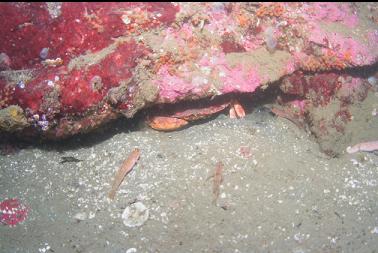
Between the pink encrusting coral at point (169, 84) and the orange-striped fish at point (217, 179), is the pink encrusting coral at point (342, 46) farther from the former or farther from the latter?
the orange-striped fish at point (217, 179)

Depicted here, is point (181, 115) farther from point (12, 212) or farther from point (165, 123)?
point (12, 212)

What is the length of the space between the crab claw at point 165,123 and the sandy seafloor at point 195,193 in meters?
0.19

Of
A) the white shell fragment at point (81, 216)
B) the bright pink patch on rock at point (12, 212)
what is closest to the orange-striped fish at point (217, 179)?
the white shell fragment at point (81, 216)

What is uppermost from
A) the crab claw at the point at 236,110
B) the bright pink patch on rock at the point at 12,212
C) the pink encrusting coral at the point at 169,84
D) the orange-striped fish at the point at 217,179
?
the pink encrusting coral at the point at 169,84

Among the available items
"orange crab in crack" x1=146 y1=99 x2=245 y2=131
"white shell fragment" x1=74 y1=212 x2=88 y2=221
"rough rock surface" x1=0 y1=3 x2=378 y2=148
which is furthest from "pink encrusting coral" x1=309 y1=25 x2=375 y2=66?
"white shell fragment" x1=74 y1=212 x2=88 y2=221

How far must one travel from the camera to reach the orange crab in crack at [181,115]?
17.8 feet

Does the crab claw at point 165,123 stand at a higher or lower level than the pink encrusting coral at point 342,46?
lower

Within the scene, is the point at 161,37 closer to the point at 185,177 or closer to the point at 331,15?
the point at 185,177

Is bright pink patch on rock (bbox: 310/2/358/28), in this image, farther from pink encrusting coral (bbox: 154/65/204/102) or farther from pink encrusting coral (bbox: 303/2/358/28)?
pink encrusting coral (bbox: 154/65/204/102)

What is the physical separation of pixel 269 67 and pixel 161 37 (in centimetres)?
168

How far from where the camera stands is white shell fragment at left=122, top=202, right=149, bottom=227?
4.96 metres

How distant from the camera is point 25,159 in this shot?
545cm

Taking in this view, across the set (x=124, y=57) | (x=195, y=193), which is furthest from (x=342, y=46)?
(x=124, y=57)

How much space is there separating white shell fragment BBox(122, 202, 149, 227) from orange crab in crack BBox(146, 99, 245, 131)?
127 cm
